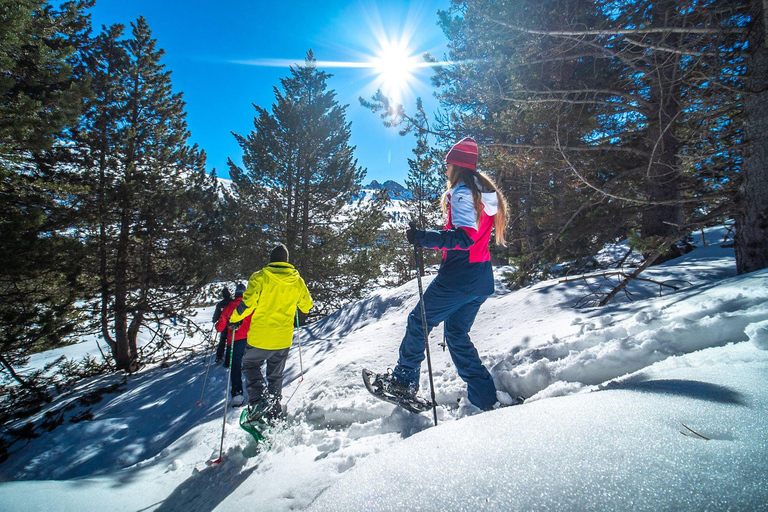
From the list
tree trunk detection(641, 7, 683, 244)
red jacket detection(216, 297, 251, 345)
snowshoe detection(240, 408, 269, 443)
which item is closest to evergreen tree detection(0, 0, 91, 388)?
red jacket detection(216, 297, 251, 345)

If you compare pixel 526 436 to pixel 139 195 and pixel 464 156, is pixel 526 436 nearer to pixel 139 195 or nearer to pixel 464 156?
pixel 464 156

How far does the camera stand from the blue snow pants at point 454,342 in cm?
253

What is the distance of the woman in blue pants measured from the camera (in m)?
2.44

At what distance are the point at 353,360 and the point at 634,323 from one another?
318cm

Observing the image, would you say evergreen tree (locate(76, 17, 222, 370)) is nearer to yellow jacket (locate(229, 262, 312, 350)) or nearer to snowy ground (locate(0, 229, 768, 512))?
snowy ground (locate(0, 229, 768, 512))

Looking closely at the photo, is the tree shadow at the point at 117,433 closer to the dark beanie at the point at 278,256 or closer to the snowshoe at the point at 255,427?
the snowshoe at the point at 255,427

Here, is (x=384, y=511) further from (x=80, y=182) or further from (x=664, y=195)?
(x=80, y=182)

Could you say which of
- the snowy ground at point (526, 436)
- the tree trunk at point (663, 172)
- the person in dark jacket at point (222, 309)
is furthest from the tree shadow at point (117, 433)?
the tree trunk at point (663, 172)

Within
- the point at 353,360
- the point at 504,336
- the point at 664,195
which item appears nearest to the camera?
the point at 504,336

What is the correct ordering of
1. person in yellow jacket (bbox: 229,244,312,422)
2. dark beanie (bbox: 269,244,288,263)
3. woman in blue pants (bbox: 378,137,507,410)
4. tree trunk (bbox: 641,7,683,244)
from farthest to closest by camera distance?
tree trunk (bbox: 641,7,683,244) → dark beanie (bbox: 269,244,288,263) → person in yellow jacket (bbox: 229,244,312,422) → woman in blue pants (bbox: 378,137,507,410)

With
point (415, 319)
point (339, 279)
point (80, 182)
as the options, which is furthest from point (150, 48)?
point (415, 319)

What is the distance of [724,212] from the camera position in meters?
3.31

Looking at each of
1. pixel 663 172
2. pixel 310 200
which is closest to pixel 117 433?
pixel 310 200

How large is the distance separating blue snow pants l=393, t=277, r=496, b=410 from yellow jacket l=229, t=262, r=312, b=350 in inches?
58.2
